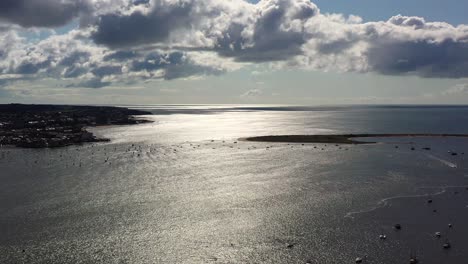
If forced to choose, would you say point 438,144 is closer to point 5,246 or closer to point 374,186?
point 374,186

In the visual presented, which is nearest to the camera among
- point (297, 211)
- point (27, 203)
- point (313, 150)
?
point (297, 211)

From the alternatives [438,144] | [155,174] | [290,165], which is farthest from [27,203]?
[438,144]

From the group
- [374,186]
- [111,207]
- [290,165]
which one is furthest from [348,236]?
[290,165]

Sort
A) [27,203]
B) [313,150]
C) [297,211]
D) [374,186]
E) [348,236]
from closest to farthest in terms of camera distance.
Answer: [348,236] → [297,211] → [27,203] → [374,186] → [313,150]

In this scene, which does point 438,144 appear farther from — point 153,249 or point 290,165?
point 153,249

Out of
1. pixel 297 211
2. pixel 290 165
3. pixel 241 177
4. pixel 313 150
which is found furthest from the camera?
pixel 313 150

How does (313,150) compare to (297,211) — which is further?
(313,150)
